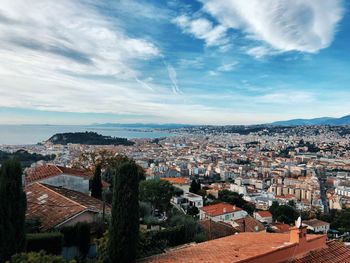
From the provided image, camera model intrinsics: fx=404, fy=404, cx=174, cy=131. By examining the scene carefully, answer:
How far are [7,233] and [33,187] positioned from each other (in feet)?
27.5

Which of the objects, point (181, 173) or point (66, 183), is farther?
point (181, 173)

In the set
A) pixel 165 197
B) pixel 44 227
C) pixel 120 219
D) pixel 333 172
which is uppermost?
pixel 120 219

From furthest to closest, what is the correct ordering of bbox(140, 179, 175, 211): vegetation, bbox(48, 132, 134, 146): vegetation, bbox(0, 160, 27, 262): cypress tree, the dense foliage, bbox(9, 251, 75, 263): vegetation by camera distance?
1. bbox(48, 132, 134, 146): vegetation
2. bbox(140, 179, 175, 211): vegetation
3. the dense foliage
4. bbox(0, 160, 27, 262): cypress tree
5. bbox(9, 251, 75, 263): vegetation

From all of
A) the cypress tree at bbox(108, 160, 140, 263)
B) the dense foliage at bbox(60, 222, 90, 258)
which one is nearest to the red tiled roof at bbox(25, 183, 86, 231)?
the dense foliage at bbox(60, 222, 90, 258)

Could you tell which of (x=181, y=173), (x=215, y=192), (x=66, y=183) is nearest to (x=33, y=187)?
(x=66, y=183)

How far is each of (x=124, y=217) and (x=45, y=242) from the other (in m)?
2.40

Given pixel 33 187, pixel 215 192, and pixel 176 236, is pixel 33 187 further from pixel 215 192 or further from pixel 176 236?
pixel 215 192

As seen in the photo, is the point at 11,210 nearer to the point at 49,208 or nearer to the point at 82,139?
the point at 49,208

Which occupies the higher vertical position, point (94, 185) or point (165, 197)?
point (94, 185)

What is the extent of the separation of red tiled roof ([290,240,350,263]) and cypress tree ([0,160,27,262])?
16.7 feet

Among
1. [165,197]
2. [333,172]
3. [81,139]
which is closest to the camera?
[165,197]

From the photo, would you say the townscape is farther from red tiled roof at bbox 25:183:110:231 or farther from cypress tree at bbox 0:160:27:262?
cypress tree at bbox 0:160:27:262

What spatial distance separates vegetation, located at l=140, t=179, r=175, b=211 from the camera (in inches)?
987

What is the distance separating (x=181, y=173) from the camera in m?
108
